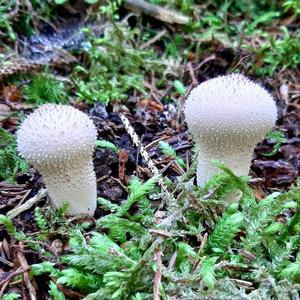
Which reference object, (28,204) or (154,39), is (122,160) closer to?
(28,204)

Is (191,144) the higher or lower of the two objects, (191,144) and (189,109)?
the lower

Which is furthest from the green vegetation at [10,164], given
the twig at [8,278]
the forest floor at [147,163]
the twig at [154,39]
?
the twig at [154,39]

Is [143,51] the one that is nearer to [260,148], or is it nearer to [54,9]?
[54,9]


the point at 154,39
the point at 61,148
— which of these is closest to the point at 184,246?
the point at 61,148

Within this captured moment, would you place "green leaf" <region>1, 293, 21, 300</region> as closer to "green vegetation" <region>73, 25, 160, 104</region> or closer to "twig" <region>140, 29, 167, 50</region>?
"green vegetation" <region>73, 25, 160, 104</region>

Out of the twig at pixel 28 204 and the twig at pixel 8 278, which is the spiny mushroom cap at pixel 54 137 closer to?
the twig at pixel 28 204

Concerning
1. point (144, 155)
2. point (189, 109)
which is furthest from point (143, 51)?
point (189, 109)

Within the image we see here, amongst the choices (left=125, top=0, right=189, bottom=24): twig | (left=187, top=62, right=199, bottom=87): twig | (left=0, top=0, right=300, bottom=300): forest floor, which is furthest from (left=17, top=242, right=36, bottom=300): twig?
(left=125, top=0, right=189, bottom=24): twig
